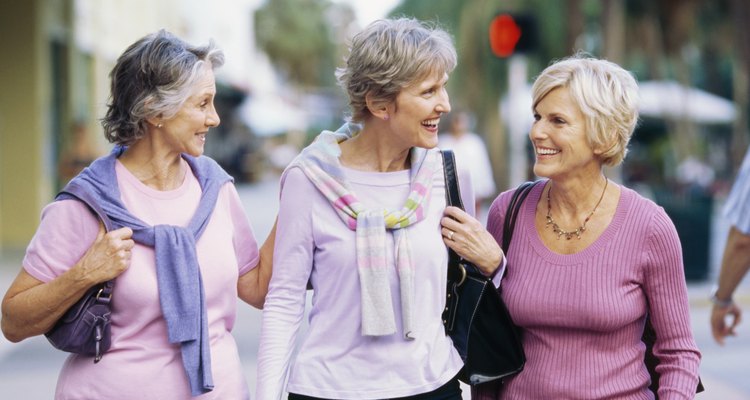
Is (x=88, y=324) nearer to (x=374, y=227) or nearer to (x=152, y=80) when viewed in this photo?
(x=152, y=80)

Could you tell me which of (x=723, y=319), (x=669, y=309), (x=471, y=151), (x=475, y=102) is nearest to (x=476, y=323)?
(x=669, y=309)

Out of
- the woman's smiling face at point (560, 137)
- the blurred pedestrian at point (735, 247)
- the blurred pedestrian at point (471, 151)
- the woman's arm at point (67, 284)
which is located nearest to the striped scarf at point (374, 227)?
the woman's smiling face at point (560, 137)

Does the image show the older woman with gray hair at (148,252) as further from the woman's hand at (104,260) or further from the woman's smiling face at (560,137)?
the woman's smiling face at (560,137)

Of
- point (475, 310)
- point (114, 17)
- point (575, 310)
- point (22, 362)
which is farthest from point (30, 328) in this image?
point (114, 17)

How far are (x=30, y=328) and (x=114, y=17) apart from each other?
22.2 meters

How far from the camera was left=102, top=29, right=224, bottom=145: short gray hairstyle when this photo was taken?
123 inches

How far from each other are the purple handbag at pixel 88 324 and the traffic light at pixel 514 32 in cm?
857

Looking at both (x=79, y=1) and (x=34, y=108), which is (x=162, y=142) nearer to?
(x=34, y=108)

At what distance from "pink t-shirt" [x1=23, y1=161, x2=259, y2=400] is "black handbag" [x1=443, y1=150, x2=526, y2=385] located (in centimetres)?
69

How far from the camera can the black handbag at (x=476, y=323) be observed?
3.28 m

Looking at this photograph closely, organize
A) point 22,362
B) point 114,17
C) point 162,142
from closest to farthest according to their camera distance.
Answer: point 162,142
point 22,362
point 114,17

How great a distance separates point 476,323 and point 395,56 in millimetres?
→ 882

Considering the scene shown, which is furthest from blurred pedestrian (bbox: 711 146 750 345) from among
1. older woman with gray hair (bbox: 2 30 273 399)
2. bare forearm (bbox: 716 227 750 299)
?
older woman with gray hair (bbox: 2 30 273 399)

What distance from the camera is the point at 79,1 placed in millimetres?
19703
